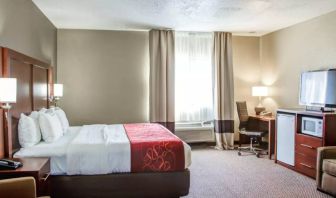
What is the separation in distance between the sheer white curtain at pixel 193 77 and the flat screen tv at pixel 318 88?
2070 millimetres

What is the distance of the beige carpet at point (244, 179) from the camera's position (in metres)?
3.64

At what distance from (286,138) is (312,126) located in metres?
0.62

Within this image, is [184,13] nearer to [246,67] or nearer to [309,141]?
[246,67]

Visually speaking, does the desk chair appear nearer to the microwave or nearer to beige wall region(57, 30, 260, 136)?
the microwave

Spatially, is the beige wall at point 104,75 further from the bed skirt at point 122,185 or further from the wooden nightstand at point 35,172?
the wooden nightstand at point 35,172

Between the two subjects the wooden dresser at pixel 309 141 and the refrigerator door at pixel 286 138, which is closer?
the wooden dresser at pixel 309 141

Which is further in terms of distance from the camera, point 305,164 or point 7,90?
point 305,164

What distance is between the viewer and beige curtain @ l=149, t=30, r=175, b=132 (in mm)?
6043

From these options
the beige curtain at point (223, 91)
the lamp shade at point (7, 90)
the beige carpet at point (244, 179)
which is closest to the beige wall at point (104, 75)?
the beige curtain at point (223, 91)

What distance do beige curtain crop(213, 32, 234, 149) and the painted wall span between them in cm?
342

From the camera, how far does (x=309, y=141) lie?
4285 mm

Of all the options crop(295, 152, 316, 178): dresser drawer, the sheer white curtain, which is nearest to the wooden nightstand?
crop(295, 152, 316, 178): dresser drawer

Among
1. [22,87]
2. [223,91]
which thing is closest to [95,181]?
[22,87]

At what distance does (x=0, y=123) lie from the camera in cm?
287
